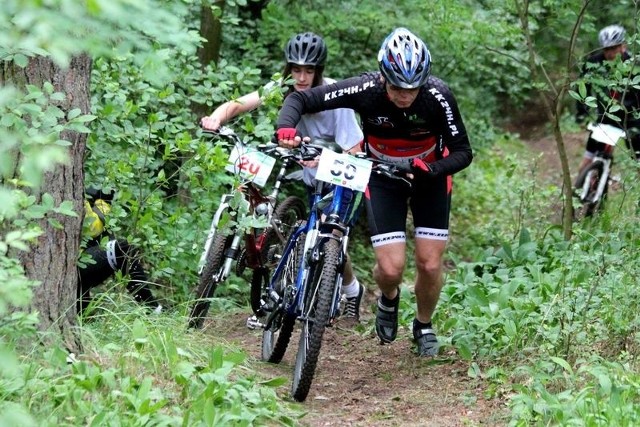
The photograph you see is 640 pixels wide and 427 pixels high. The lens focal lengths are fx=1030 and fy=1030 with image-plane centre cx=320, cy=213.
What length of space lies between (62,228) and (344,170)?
169 cm

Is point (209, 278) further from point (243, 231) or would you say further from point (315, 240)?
point (315, 240)

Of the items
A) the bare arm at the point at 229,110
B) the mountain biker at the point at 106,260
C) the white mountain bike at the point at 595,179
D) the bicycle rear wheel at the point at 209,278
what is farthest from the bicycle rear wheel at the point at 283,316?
the white mountain bike at the point at 595,179

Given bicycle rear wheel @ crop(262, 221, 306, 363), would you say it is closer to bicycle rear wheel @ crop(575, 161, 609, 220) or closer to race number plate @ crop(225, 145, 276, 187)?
race number plate @ crop(225, 145, 276, 187)

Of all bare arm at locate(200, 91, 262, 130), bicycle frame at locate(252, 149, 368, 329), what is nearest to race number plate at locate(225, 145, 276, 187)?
bare arm at locate(200, 91, 262, 130)

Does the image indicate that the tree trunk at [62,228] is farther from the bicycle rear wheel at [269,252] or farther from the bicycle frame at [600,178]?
the bicycle frame at [600,178]

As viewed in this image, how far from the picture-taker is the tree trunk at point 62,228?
16.1ft

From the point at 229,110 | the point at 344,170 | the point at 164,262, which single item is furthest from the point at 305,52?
the point at 164,262

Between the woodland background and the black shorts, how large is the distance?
74 centimetres

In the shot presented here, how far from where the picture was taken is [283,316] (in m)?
6.18

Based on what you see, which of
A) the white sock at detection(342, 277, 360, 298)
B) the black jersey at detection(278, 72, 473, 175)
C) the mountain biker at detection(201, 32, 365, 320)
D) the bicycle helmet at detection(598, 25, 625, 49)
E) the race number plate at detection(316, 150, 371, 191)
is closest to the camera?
the race number plate at detection(316, 150, 371, 191)

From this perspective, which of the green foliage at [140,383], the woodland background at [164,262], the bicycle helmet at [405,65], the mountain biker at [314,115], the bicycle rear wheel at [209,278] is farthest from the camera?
the mountain biker at [314,115]

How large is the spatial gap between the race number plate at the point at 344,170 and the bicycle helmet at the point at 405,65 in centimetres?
54

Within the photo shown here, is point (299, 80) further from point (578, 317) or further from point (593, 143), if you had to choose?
point (593, 143)

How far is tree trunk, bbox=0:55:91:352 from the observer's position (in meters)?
4.91
